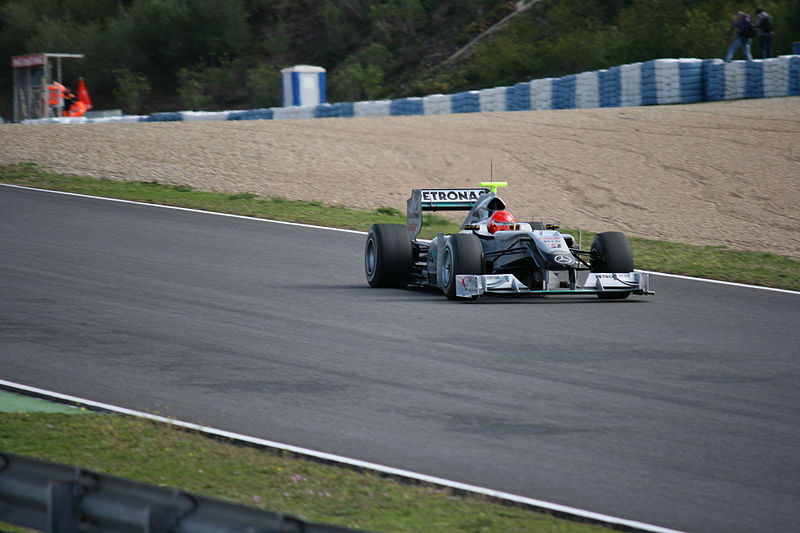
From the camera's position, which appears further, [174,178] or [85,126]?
[85,126]

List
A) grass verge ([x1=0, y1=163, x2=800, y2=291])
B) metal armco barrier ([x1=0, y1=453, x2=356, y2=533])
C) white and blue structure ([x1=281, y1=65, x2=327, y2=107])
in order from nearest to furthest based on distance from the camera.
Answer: metal armco barrier ([x1=0, y1=453, x2=356, y2=533])
grass verge ([x1=0, y1=163, x2=800, y2=291])
white and blue structure ([x1=281, y1=65, x2=327, y2=107])

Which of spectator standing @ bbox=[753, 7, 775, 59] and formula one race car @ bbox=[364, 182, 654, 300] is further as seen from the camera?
spectator standing @ bbox=[753, 7, 775, 59]

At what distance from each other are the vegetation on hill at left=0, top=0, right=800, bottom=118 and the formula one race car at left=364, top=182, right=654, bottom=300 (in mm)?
26191

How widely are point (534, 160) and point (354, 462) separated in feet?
53.3

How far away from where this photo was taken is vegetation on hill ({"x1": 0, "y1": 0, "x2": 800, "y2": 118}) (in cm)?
3850

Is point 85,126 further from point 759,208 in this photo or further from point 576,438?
point 576,438

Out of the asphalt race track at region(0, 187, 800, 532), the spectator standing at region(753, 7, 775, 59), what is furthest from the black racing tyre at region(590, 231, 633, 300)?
the spectator standing at region(753, 7, 775, 59)

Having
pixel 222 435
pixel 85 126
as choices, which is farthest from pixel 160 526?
pixel 85 126

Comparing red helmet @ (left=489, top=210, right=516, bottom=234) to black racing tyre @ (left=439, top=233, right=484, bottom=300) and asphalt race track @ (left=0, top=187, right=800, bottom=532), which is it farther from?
asphalt race track @ (left=0, top=187, right=800, bottom=532)

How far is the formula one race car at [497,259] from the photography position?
9.72 m

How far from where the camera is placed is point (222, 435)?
5.56m

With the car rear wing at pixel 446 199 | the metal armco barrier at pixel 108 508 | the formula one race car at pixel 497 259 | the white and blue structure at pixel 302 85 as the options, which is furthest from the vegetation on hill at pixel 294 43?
the metal armco barrier at pixel 108 508

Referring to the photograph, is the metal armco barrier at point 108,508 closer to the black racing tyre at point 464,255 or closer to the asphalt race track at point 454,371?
the asphalt race track at point 454,371

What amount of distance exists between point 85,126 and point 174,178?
6.19 metres
